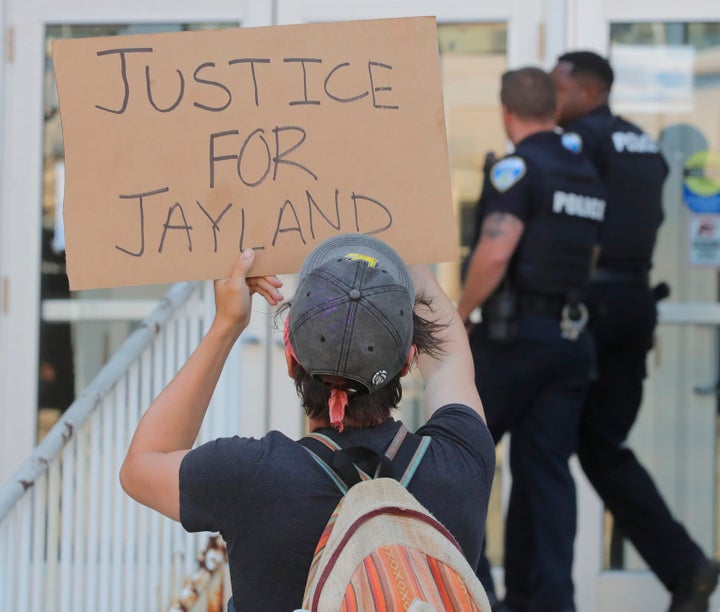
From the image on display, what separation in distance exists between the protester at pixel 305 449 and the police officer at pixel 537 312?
206 centimetres

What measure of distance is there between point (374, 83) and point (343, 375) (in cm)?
73

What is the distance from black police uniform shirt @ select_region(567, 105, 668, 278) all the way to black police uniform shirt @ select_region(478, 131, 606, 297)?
262mm

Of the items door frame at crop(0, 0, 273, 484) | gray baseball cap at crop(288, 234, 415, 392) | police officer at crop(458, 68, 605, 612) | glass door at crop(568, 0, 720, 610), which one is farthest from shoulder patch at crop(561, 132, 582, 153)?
gray baseball cap at crop(288, 234, 415, 392)

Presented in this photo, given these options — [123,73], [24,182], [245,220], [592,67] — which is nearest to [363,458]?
[245,220]

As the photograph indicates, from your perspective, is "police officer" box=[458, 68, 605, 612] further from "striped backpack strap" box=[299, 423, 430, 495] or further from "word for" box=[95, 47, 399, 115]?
"striped backpack strap" box=[299, 423, 430, 495]

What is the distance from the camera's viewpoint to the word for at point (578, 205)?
411 cm

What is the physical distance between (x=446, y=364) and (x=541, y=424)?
6.51ft

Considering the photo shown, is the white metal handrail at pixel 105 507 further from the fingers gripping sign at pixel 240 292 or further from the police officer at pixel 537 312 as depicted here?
the fingers gripping sign at pixel 240 292

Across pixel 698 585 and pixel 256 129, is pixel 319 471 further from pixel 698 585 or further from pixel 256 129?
pixel 698 585

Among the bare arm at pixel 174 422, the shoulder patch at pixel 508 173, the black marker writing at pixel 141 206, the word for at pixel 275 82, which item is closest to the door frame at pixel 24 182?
the shoulder patch at pixel 508 173

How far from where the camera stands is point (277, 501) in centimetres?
186

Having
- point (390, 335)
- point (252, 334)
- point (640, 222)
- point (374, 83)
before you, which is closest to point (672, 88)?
point (640, 222)

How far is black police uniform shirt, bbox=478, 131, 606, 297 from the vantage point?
4.07 m

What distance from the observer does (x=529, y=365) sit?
411 centimetres
